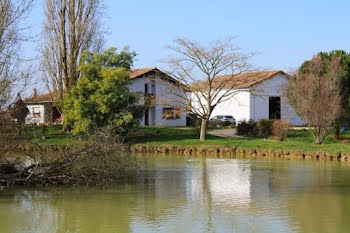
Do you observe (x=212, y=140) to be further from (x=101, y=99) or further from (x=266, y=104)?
(x=266, y=104)

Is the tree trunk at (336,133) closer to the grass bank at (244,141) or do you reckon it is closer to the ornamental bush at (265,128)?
the grass bank at (244,141)

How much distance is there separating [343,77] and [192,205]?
2354 centimetres

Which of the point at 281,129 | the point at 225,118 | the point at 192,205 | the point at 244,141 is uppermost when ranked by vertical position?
the point at 225,118

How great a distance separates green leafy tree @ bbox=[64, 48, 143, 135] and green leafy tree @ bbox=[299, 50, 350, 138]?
11.6m

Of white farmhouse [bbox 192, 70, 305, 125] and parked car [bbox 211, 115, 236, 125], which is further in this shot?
parked car [bbox 211, 115, 236, 125]

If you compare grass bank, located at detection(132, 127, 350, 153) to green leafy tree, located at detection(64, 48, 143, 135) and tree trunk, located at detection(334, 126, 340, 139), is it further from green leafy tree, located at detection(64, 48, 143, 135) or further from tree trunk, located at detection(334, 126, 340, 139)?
green leafy tree, located at detection(64, 48, 143, 135)

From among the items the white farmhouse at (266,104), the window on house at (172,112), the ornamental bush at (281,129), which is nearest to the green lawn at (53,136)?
the window on house at (172,112)

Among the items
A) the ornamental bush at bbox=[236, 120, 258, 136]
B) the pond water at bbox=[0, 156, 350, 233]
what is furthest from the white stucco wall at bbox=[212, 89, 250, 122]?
the pond water at bbox=[0, 156, 350, 233]

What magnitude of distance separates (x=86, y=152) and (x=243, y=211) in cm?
574

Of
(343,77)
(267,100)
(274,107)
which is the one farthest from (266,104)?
(343,77)

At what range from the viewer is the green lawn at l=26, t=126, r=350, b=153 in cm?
3134

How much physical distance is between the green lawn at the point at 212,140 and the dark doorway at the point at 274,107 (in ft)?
30.6

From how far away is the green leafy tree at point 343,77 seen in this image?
118ft

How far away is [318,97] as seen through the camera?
33.5m
